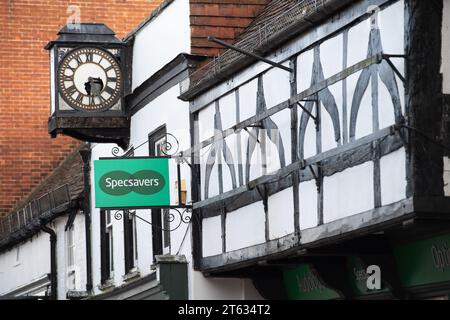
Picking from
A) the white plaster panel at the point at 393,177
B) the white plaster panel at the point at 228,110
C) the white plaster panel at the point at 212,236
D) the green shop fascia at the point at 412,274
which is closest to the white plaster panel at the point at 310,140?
the green shop fascia at the point at 412,274

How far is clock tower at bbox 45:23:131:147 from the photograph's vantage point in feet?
73.5

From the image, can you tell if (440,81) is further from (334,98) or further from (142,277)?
(142,277)

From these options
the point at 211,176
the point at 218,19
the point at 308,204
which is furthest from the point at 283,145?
the point at 218,19

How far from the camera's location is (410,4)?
14023mm

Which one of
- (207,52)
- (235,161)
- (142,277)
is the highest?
(207,52)

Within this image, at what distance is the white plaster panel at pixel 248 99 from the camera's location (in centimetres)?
1830

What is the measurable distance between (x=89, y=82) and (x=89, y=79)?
0.15ft

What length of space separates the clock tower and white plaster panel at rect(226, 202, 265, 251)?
14.1 ft

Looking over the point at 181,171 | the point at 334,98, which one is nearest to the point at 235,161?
the point at 181,171

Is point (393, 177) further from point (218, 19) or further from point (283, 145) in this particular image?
point (218, 19)

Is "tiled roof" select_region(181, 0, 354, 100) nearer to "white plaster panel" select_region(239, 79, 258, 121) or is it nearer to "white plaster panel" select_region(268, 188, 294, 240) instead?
"white plaster panel" select_region(239, 79, 258, 121)

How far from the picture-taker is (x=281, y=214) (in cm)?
1727

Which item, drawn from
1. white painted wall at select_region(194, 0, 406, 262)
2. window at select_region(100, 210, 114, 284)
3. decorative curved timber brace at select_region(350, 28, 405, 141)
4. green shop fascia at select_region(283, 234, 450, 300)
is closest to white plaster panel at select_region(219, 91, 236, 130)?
white painted wall at select_region(194, 0, 406, 262)

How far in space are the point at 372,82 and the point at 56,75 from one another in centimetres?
875
